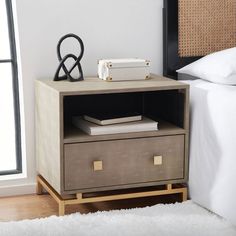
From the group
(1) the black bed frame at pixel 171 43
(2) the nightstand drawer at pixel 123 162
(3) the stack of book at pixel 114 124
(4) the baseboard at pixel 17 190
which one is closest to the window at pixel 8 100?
(4) the baseboard at pixel 17 190

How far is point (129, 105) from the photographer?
9.54ft

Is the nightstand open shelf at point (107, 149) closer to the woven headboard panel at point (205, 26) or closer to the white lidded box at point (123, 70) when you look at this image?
the white lidded box at point (123, 70)

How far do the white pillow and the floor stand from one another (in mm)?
554

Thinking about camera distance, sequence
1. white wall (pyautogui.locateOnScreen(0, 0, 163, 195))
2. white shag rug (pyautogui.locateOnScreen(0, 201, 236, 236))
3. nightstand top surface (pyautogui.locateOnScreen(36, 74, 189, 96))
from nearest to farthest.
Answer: white shag rug (pyautogui.locateOnScreen(0, 201, 236, 236))
nightstand top surface (pyautogui.locateOnScreen(36, 74, 189, 96))
white wall (pyautogui.locateOnScreen(0, 0, 163, 195))

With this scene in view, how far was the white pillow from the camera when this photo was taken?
8.25 feet

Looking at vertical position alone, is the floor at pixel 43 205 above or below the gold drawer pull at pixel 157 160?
below

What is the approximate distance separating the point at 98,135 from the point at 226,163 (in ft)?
1.65

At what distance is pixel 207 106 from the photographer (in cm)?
248

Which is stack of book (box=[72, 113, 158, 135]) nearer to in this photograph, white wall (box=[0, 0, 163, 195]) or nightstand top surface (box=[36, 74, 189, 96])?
nightstand top surface (box=[36, 74, 189, 96])

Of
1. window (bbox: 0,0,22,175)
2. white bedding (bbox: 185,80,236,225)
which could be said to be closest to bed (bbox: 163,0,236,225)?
white bedding (bbox: 185,80,236,225)

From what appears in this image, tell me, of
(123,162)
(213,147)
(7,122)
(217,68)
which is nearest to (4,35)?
(7,122)

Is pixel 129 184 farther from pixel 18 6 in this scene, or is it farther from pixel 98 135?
pixel 18 6

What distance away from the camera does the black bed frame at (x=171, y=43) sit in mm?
2865

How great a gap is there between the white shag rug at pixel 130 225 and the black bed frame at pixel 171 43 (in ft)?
2.41
